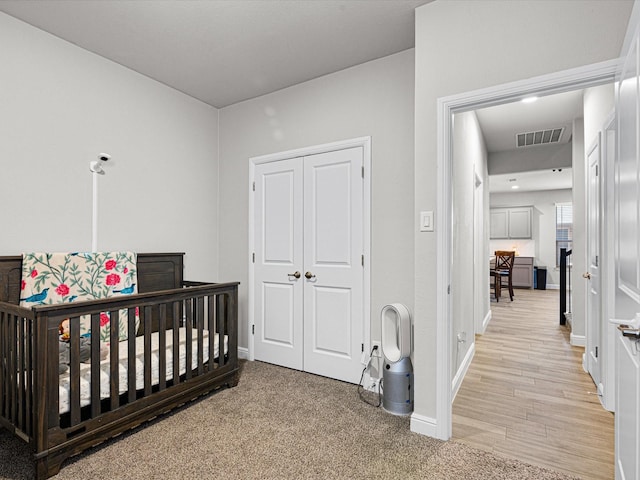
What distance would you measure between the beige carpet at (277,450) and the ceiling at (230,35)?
8.28ft

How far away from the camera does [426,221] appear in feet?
6.98

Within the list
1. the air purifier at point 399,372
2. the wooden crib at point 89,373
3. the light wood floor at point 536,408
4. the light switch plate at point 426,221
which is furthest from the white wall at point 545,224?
the wooden crib at point 89,373

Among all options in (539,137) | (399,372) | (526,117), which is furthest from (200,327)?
(539,137)

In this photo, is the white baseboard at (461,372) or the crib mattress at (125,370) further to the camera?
the white baseboard at (461,372)

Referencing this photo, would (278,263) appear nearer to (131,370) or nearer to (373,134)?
(373,134)

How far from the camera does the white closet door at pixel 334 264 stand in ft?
9.45

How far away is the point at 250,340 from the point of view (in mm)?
3492

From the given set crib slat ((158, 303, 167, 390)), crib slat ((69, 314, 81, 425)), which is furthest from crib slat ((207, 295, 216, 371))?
crib slat ((69, 314, 81, 425))

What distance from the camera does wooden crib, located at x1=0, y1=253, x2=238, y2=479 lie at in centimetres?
171

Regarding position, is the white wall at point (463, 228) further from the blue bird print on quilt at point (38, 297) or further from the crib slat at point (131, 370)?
the blue bird print on quilt at point (38, 297)

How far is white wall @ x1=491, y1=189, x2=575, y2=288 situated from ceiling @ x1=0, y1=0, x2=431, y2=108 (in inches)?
327

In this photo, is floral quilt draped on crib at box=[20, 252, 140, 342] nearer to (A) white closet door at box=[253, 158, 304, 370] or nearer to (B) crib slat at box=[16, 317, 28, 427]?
(B) crib slat at box=[16, 317, 28, 427]

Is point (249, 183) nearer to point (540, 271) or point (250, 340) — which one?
point (250, 340)

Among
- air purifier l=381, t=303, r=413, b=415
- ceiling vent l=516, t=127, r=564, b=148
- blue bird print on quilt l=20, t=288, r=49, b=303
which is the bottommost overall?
air purifier l=381, t=303, r=413, b=415
